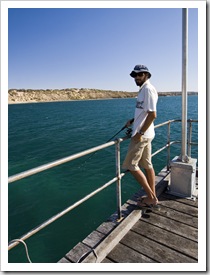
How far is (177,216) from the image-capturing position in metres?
3.07

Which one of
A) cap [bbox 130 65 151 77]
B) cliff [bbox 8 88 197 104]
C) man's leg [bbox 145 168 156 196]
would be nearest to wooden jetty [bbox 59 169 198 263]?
man's leg [bbox 145 168 156 196]

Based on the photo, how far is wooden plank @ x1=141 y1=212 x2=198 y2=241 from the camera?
2.70m

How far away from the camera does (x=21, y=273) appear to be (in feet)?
6.96

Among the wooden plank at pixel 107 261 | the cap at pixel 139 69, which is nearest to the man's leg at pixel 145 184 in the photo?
the wooden plank at pixel 107 261

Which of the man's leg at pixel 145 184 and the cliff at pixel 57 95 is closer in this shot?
the man's leg at pixel 145 184

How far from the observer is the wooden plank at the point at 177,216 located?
9.62 ft

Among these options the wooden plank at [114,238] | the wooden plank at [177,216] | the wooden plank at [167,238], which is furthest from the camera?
the wooden plank at [177,216]

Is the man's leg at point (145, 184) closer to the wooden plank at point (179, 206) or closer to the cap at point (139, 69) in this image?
the wooden plank at point (179, 206)

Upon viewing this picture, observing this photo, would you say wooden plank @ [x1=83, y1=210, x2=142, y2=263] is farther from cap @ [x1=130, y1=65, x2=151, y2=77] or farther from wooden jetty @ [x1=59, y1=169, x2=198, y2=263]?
cap @ [x1=130, y1=65, x2=151, y2=77]

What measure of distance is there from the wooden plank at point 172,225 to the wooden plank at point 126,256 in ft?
1.90

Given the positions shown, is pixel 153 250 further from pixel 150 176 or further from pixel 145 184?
pixel 150 176

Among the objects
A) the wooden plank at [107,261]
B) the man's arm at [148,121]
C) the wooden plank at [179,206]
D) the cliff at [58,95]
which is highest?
the cliff at [58,95]

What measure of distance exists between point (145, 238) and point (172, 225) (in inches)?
18.0

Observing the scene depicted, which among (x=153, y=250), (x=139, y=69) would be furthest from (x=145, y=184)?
(x=139, y=69)
